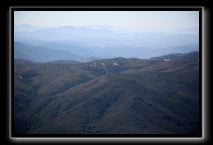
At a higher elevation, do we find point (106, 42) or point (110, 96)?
point (106, 42)

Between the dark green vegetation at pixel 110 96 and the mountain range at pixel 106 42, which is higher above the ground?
the mountain range at pixel 106 42

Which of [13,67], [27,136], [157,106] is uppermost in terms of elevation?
[13,67]

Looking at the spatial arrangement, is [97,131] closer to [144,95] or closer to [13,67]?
[144,95]

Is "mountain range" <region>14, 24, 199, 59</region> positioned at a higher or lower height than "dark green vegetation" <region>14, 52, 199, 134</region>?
higher

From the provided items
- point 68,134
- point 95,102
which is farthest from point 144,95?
point 68,134
